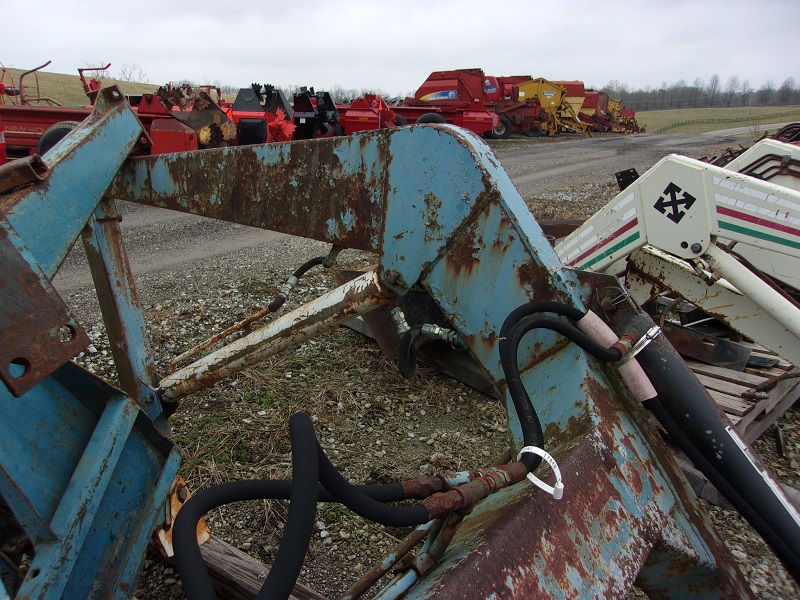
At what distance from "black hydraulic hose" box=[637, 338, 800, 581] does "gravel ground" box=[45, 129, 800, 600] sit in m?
1.32

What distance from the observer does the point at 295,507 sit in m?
0.99

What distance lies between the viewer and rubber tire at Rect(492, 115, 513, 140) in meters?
22.0

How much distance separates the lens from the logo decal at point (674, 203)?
8.83 feet

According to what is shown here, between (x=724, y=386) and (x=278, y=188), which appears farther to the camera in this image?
(x=724, y=386)

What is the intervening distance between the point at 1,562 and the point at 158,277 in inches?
162

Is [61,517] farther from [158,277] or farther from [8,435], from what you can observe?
[158,277]

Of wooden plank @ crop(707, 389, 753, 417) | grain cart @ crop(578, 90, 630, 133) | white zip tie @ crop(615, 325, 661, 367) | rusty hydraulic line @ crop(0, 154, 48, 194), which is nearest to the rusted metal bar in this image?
rusty hydraulic line @ crop(0, 154, 48, 194)

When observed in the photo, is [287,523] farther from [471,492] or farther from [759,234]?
[759,234]

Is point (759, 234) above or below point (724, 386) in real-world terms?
above

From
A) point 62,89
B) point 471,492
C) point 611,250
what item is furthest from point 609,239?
point 62,89

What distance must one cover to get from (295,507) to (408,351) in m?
0.90

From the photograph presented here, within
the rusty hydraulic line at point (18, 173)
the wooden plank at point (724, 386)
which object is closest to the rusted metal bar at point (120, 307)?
the rusty hydraulic line at point (18, 173)

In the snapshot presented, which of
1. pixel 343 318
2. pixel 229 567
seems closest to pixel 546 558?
pixel 343 318

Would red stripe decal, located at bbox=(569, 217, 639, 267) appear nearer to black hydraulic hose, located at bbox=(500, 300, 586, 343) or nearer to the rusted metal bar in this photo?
black hydraulic hose, located at bbox=(500, 300, 586, 343)
